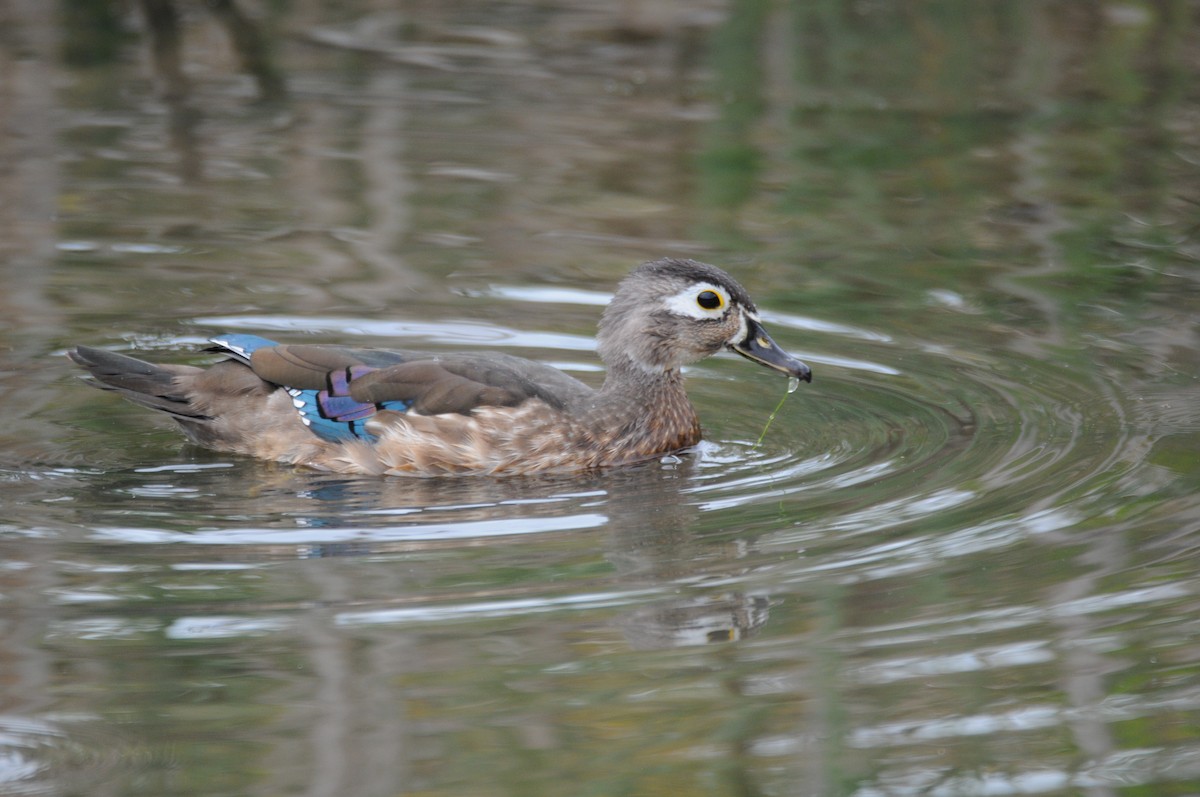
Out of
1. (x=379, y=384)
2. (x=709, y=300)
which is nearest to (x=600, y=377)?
(x=709, y=300)

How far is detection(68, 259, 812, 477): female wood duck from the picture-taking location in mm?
8352

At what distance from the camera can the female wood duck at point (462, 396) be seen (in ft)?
27.4

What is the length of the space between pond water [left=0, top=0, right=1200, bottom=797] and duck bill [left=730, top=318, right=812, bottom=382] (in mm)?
352

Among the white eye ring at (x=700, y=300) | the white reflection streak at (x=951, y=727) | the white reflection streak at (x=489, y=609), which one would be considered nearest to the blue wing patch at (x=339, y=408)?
the white eye ring at (x=700, y=300)

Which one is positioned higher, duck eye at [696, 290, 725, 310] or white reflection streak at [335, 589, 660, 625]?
duck eye at [696, 290, 725, 310]

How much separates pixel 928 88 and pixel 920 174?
2619mm

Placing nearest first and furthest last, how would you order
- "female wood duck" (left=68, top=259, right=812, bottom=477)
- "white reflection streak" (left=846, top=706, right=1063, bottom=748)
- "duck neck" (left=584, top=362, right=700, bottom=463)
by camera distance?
1. "white reflection streak" (left=846, top=706, right=1063, bottom=748)
2. "female wood duck" (left=68, top=259, right=812, bottom=477)
3. "duck neck" (left=584, top=362, right=700, bottom=463)

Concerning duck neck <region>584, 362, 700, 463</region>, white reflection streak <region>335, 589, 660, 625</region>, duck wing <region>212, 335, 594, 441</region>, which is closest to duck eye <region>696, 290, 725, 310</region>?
duck neck <region>584, 362, 700, 463</region>

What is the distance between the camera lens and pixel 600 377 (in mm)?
9805

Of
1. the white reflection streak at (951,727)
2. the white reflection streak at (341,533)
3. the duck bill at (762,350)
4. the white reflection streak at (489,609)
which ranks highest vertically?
the duck bill at (762,350)

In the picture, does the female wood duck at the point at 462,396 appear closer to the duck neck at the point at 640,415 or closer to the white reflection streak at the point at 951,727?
the duck neck at the point at 640,415

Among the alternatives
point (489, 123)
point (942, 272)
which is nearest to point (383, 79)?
point (489, 123)

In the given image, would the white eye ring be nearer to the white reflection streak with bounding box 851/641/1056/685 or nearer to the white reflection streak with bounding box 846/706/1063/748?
the white reflection streak with bounding box 851/641/1056/685

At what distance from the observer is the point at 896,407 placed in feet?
29.3
